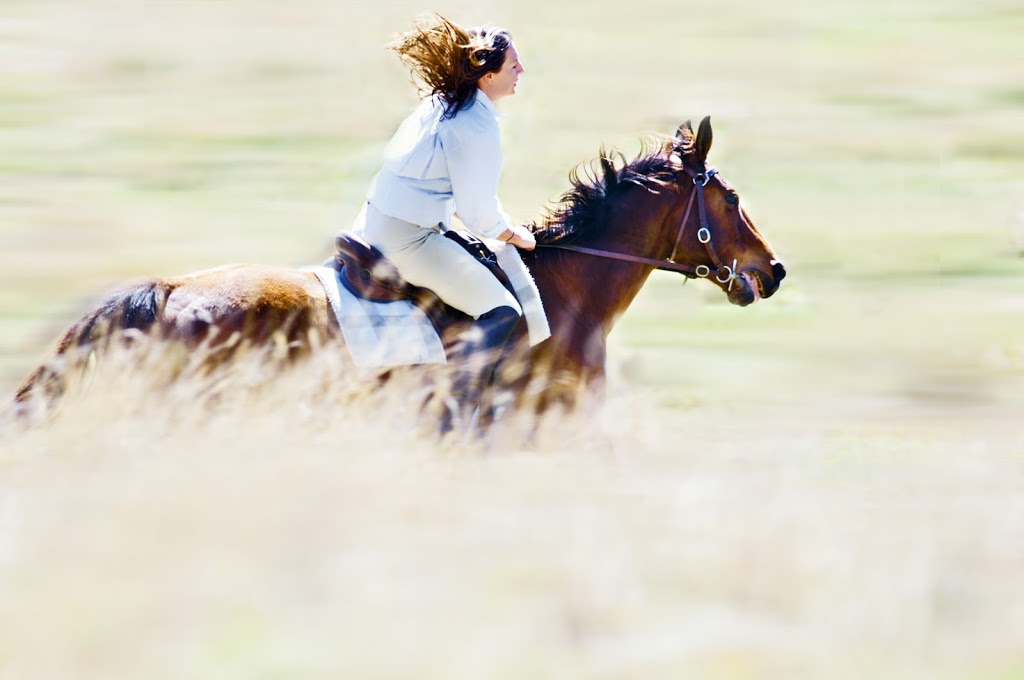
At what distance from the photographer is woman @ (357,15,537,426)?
5676 mm

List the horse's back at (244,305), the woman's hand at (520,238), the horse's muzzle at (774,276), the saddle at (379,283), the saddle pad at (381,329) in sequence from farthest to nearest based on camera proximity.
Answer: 1. the horse's muzzle at (774,276)
2. the woman's hand at (520,238)
3. the saddle at (379,283)
4. the saddle pad at (381,329)
5. the horse's back at (244,305)

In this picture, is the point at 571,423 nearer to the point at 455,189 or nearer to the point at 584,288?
the point at 584,288

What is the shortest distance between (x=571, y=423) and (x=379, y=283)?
998 mm

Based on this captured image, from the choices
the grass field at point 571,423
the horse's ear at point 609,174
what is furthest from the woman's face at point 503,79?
the grass field at point 571,423

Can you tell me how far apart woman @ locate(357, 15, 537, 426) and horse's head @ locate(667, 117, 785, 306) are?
3.55ft

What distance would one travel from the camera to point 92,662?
3146 mm

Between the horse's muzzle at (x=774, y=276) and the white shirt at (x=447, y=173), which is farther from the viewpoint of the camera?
the horse's muzzle at (x=774, y=276)

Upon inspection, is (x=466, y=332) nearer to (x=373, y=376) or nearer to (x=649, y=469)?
(x=373, y=376)

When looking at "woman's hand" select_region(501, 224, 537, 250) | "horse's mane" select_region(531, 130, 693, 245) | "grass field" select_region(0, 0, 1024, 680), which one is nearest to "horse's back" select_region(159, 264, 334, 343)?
"grass field" select_region(0, 0, 1024, 680)

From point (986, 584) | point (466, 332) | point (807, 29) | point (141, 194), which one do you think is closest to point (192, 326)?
point (466, 332)

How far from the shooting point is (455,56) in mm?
5816

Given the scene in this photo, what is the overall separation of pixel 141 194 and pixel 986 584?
10.1 metres

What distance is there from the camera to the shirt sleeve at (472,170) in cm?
566

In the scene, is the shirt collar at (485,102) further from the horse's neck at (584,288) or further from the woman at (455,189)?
the horse's neck at (584,288)
